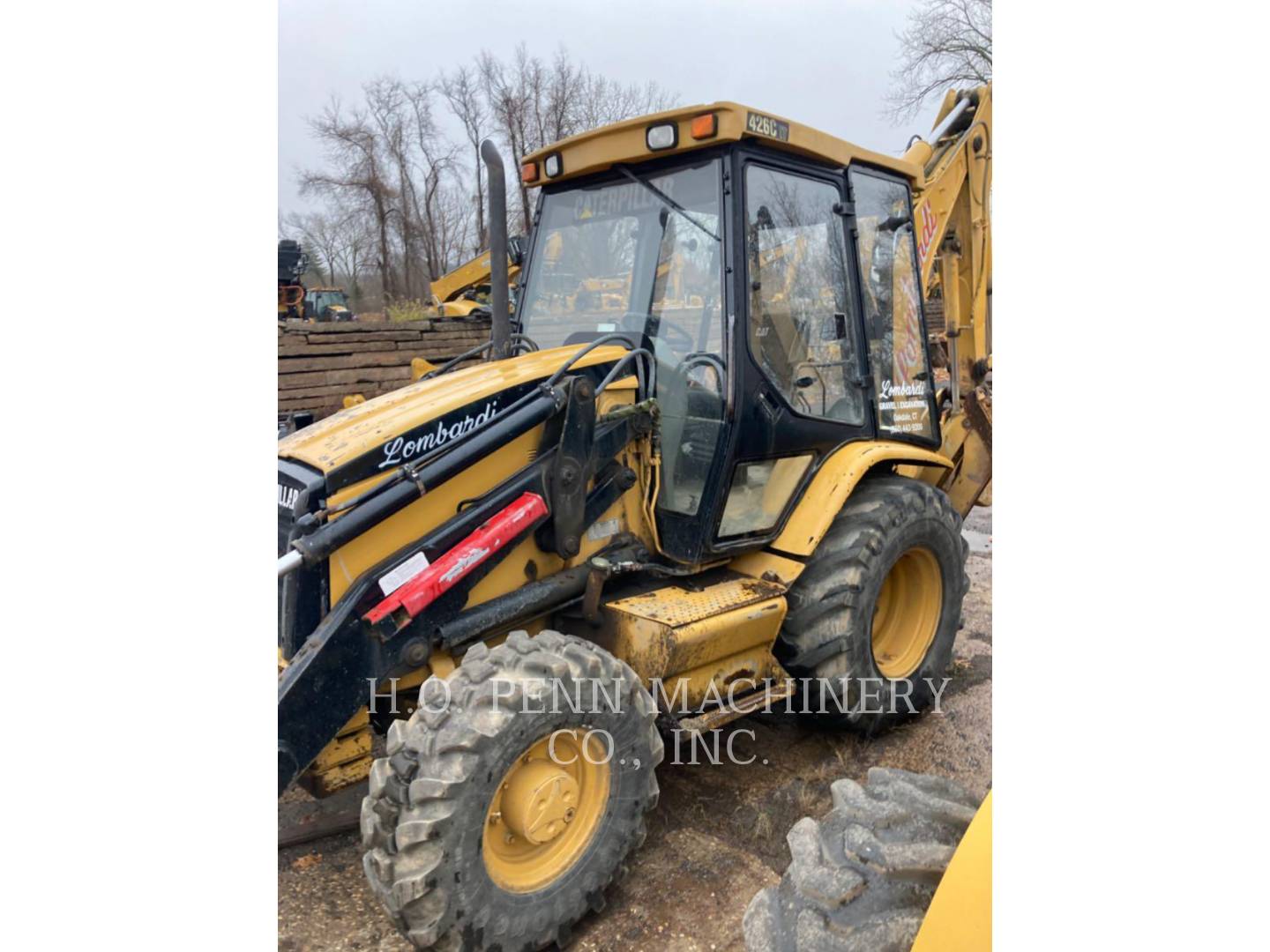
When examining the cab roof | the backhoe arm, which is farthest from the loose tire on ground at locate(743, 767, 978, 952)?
the backhoe arm

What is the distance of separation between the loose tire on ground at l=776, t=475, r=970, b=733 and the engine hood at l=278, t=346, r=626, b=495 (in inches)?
44.9

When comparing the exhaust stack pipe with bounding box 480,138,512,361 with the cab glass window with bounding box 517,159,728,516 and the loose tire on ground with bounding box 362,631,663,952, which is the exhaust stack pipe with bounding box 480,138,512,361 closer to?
the cab glass window with bounding box 517,159,728,516

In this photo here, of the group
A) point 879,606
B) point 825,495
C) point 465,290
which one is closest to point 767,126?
point 825,495

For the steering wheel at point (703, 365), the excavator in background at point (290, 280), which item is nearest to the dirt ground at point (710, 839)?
the steering wheel at point (703, 365)

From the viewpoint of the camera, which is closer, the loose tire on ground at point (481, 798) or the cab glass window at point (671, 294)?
the loose tire on ground at point (481, 798)

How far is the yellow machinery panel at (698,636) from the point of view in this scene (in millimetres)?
2953

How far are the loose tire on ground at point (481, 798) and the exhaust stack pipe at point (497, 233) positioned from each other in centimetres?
112

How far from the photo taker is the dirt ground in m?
2.59

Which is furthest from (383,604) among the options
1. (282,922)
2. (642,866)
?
(642,866)

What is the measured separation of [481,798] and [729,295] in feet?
5.95

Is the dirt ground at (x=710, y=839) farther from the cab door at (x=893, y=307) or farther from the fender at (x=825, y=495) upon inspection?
the cab door at (x=893, y=307)

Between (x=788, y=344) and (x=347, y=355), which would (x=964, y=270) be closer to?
(x=788, y=344)

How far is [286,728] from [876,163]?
3.08 meters

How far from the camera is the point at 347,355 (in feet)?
32.1
